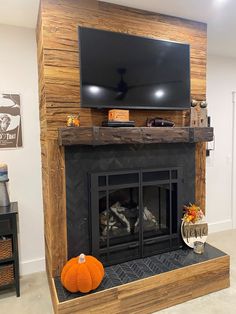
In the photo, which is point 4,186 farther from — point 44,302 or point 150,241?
point 150,241

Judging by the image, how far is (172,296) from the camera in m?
2.15

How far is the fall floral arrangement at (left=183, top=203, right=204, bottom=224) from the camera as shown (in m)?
2.48

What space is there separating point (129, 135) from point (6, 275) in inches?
67.0

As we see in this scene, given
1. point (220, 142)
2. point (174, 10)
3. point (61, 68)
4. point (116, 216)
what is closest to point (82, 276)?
point (116, 216)

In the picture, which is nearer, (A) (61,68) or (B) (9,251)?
(A) (61,68)

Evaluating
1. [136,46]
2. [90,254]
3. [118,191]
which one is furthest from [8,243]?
[136,46]

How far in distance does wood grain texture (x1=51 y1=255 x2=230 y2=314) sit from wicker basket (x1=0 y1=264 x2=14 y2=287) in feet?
1.69

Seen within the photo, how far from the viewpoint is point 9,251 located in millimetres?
2268

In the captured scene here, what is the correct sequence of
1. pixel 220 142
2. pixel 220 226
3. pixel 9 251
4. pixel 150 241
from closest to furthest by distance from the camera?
pixel 9 251 < pixel 150 241 < pixel 220 142 < pixel 220 226

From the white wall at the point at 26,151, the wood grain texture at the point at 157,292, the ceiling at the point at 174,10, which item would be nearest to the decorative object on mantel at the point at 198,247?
the wood grain texture at the point at 157,292

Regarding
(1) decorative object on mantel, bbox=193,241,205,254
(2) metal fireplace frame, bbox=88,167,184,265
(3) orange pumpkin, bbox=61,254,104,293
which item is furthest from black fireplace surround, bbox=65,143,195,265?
(3) orange pumpkin, bbox=61,254,104,293

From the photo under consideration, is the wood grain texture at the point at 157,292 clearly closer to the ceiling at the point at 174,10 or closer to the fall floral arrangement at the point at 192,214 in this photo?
the fall floral arrangement at the point at 192,214

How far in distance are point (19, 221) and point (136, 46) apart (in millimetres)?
2125

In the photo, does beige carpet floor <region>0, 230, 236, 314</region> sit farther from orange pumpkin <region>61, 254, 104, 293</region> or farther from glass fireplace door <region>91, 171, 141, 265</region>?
glass fireplace door <region>91, 171, 141, 265</region>
